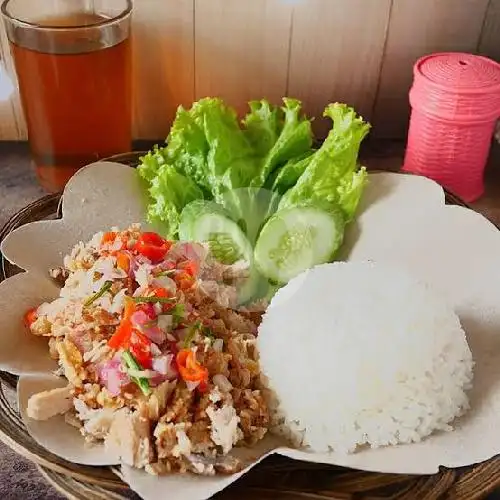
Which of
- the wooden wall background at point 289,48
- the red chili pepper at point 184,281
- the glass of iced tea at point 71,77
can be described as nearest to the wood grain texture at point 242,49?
the wooden wall background at point 289,48

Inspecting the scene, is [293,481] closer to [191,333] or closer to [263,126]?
[191,333]

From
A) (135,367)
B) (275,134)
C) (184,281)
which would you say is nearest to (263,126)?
(275,134)

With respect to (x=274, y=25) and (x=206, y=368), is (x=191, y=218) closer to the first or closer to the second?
(x=206, y=368)

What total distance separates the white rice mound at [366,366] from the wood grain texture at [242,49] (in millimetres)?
824

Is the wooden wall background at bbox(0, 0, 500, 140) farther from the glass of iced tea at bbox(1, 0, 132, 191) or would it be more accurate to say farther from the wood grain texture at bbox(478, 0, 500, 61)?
the glass of iced tea at bbox(1, 0, 132, 191)

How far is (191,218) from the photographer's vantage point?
1752 mm

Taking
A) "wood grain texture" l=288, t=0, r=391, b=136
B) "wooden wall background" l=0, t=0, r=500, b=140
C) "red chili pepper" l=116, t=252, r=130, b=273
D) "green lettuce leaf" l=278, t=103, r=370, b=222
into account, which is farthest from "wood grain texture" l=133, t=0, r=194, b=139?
"red chili pepper" l=116, t=252, r=130, b=273

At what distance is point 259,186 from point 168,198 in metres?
0.22

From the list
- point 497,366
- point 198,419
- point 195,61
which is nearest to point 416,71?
point 195,61

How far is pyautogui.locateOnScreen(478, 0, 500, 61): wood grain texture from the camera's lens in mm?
2091

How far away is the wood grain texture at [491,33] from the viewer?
2.09 metres

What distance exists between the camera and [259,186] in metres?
1.85

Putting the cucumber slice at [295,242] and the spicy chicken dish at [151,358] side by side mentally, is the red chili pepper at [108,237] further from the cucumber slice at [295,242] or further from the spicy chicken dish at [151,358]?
the cucumber slice at [295,242]

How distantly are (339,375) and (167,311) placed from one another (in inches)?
12.8
